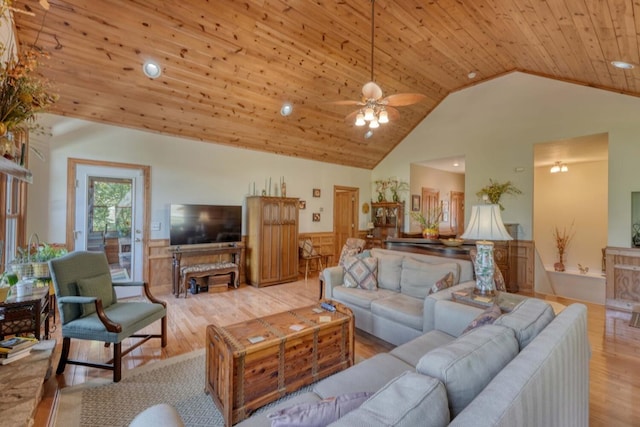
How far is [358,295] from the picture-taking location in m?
3.37

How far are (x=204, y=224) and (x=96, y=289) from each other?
2.57 metres

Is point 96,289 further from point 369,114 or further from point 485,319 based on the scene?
Result: point 369,114

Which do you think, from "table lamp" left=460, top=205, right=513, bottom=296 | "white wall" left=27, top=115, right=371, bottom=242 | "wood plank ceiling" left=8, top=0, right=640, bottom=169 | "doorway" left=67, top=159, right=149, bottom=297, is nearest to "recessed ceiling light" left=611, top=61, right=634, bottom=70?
"wood plank ceiling" left=8, top=0, right=640, bottom=169

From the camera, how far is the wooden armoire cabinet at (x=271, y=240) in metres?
5.56

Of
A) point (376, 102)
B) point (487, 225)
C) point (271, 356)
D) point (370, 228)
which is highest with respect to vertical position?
point (376, 102)

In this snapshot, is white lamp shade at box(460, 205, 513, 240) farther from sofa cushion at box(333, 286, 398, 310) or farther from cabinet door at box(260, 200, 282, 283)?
cabinet door at box(260, 200, 282, 283)

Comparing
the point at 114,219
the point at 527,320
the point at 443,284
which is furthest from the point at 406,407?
the point at 114,219

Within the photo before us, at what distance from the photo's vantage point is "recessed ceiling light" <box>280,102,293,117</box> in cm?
508

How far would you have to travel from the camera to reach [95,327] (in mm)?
2391

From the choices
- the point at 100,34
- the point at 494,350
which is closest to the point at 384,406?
the point at 494,350

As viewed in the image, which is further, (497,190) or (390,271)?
(497,190)

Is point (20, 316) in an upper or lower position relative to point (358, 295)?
upper

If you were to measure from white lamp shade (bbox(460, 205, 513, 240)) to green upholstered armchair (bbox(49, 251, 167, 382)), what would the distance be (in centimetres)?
306

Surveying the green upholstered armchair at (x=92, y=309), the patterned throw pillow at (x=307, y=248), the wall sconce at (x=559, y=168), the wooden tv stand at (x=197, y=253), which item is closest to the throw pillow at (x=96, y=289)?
the green upholstered armchair at (x=92, y=309)
